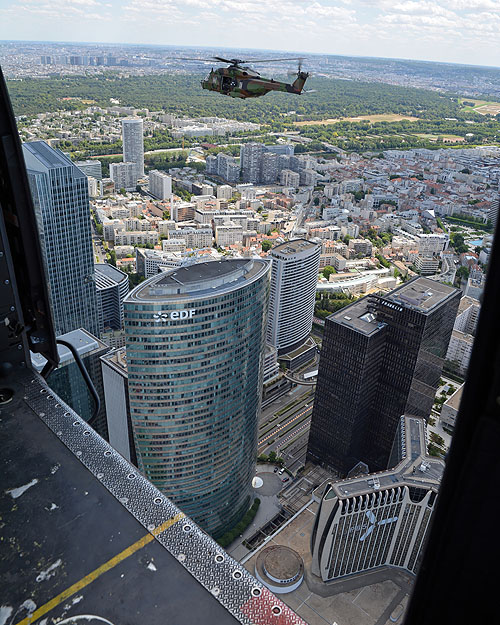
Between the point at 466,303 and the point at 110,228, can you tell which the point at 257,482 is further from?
the point at 110,228

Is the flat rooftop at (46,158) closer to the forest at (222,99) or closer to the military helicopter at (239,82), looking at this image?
the military helicopter at (239,82)

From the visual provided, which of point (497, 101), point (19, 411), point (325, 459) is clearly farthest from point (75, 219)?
point (497, 101)

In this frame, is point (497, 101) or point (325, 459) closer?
point (325, 459)

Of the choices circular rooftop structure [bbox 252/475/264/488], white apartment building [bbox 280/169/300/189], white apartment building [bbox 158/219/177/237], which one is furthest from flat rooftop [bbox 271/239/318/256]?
white apartment building [bbox 280/169/300/189]

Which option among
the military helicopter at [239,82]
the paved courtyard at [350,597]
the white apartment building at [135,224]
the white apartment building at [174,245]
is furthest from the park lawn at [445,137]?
the paved courtyard at [350,597]

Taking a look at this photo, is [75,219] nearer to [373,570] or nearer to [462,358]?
[373,570]

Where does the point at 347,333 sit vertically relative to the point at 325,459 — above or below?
above

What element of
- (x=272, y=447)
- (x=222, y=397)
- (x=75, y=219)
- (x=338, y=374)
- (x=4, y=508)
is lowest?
(x=272, y=447)

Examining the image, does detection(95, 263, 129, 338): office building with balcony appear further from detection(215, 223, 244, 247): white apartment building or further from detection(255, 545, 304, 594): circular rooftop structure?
detection(255, 545, 304, 594): circular rooftop structure
